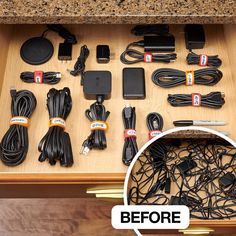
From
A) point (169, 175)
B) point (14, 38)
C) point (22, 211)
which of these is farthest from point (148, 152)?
point (22, 211)

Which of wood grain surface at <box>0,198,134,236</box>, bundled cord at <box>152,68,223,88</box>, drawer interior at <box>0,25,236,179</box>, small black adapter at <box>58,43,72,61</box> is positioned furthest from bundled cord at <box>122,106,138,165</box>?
wood grain surface at <box>0,198,134,236</box>

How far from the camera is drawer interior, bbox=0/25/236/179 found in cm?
93

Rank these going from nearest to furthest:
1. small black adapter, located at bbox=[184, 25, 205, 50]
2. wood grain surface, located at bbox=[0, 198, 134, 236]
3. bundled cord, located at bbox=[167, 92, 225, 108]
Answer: bundled cord, located at bbox=[167, 92, 225, 108], small black adapter, located at bbox=[184, 25, 205, 50], wood grain surface, located at bbox=[0, 198, 134, 236]

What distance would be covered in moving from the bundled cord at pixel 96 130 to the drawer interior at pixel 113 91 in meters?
0.01

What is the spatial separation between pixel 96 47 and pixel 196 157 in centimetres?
40

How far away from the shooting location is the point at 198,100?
1.00 meters

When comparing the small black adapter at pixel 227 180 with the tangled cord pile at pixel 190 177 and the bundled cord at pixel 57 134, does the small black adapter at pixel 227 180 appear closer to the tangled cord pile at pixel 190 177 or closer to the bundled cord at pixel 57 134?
the tangled cord pile at pixel 190 177

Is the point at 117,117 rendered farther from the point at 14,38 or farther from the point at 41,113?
the point at 14,38

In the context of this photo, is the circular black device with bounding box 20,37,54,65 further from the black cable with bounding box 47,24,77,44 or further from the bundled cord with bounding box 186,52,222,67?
the bundled cord with bounding box 186,52,222,67

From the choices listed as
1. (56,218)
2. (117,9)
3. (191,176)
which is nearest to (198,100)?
(191,176)

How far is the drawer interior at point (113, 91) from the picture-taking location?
3.04 ft

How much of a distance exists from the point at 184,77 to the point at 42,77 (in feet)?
1.20

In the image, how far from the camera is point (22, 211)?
1.51 meters

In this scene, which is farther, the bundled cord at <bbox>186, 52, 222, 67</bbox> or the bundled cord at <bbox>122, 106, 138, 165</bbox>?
the bundled cord at <bbox>186, 52, 222, 67</bbox>
